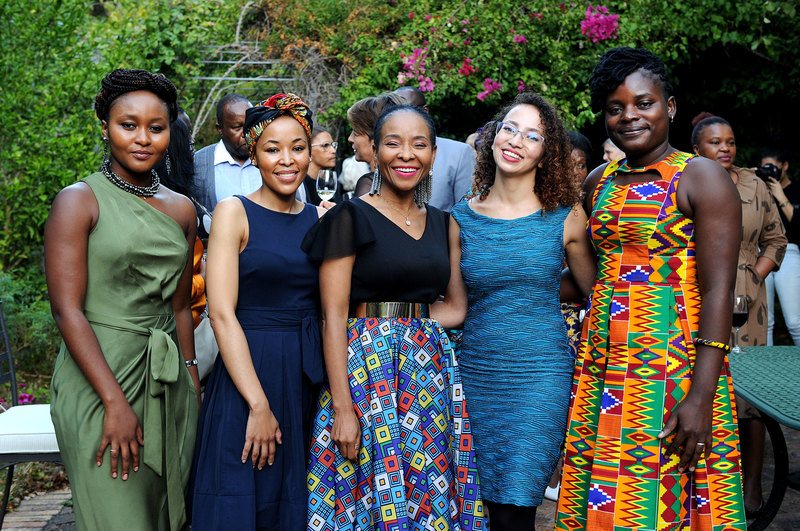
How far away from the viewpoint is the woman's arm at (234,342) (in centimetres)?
270

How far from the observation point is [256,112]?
9.71 ft

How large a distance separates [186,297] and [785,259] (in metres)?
5.85

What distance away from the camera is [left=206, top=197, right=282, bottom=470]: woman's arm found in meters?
2.70

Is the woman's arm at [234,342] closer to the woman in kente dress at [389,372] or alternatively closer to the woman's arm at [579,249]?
the woman in kente dress at [389,372]

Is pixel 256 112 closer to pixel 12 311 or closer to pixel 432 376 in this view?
pixel 432 376

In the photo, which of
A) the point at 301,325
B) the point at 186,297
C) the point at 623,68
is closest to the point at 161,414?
the point at 186,297

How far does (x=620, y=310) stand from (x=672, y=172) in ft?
1.75

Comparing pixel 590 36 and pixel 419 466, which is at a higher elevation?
pixel 590 36

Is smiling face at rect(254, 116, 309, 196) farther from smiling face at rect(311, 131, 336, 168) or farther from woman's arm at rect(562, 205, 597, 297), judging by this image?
smiling face at rect(311, 131, 336, 168)

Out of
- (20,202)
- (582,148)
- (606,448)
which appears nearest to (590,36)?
(582,148)

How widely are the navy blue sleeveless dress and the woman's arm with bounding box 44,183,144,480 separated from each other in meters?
0.33

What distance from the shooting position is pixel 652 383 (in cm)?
262

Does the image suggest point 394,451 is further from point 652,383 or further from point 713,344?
point 713,344

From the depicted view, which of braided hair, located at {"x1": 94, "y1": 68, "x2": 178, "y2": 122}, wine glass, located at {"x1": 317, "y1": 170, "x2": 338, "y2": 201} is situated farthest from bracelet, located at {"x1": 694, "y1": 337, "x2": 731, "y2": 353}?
wine glass, located at {"x1": 317, "y1": 170, "x2": 338, "y2": 201}
